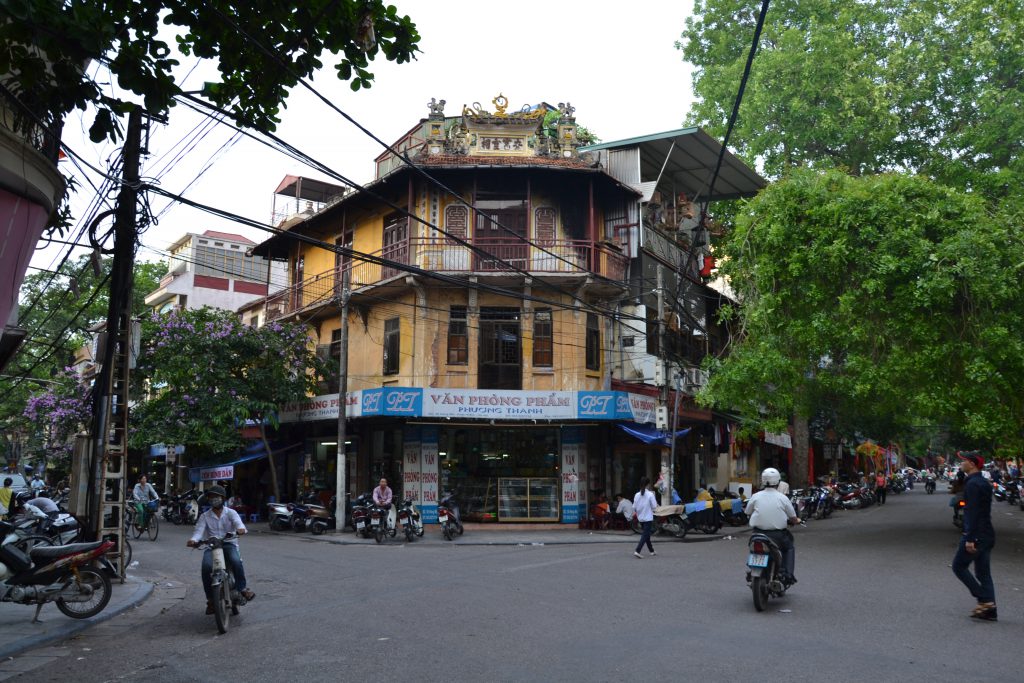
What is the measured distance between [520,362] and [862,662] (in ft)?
57.5

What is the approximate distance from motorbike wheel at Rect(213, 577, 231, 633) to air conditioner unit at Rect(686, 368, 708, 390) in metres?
20.0

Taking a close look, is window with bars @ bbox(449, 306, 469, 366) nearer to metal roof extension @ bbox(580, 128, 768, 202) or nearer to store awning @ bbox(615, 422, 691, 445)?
store awning @ bbox(615, 422, 691, 445)

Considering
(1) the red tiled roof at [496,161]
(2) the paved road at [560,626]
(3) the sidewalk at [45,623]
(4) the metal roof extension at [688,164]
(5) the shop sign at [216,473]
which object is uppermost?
(4) the metal roof extension at [688,164]

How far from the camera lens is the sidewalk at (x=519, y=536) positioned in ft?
64.2

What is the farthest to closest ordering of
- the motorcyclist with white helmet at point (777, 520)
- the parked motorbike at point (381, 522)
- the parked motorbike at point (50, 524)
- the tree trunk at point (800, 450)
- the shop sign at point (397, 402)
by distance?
1. the tree trunk at point (800, 450)
2. the shop sign at point (397, 402)
3. the parked motorbike at point (381, 522)
4. the parked motorbike at point (50, 524)
5. the motorcyclist with white helmet at point (777, 520)

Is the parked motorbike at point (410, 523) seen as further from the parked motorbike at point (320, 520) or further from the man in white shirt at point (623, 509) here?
the man in white shirt at point (623, 509)

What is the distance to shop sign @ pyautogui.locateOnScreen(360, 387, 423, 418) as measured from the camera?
878 inches

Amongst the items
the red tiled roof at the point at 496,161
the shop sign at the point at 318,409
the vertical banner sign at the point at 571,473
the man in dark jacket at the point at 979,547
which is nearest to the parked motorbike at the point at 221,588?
the man in dark jacket at the point at 979,547

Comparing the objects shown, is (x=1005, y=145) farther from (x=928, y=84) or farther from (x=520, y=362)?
(x=520, y=362)

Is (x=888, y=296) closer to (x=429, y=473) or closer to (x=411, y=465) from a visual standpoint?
(x=429, y=473)

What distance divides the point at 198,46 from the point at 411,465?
17510 millimetres

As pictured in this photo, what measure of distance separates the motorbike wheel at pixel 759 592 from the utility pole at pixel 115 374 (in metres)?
8.73

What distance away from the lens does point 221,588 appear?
329 inches

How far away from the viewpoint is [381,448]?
82.3 ft
